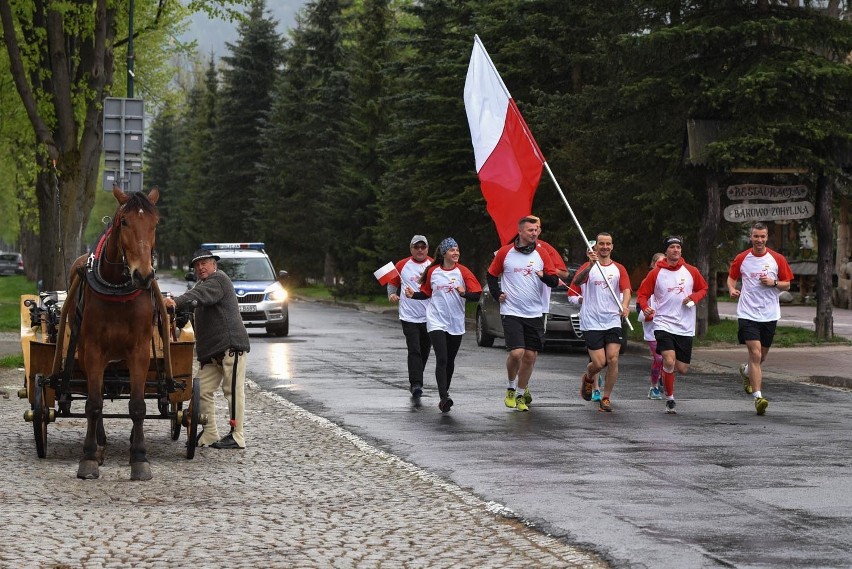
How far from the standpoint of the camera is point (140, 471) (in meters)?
9.91

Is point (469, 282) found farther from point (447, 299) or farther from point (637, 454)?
point (637, 454)

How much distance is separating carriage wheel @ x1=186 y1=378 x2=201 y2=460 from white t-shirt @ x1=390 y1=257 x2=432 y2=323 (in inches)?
207

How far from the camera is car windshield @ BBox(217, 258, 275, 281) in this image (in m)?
31.0

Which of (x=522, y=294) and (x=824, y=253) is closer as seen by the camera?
(x=522, y=294)

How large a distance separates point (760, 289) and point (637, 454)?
475 cm

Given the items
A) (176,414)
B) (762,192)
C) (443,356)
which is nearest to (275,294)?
(762,192)

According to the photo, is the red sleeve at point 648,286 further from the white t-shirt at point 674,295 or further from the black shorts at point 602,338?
the black shorts at point 602,338

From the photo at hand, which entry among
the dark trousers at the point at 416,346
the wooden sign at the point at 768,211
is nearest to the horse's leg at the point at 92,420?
the dark trousers at the point at 416,346

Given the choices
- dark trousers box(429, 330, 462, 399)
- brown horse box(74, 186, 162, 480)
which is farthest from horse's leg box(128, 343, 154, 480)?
dark trousers box(429, 330, 462, 399)

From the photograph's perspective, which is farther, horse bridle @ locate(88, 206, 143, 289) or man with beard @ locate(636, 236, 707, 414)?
man with beard @ locate(636, 236, 707, 414)

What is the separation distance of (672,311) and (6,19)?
51.2 feet

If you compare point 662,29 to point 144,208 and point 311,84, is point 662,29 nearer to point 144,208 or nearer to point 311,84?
point 144,208

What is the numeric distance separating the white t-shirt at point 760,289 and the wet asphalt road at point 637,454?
1.04 metres

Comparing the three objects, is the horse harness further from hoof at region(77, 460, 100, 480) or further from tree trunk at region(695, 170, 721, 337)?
tree trunk at region(695, 170, 721, 337)
